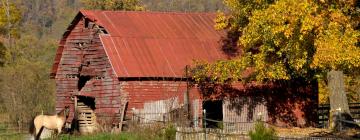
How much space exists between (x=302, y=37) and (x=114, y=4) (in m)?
40.7

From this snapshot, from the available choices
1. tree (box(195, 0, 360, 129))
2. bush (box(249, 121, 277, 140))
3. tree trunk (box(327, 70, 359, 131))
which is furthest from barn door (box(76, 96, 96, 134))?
bush (box(249, 121, 277, 140))

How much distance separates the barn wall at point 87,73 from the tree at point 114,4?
2557 centimetres

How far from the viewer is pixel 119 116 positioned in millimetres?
31250

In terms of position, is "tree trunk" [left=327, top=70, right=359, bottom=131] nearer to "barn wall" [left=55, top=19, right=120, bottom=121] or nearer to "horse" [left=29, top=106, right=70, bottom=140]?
"barn wall" [left=55, top=19, right=120, bottom=121]

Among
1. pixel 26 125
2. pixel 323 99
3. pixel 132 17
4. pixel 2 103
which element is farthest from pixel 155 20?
pixel 323 99

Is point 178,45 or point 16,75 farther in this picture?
point 16,75

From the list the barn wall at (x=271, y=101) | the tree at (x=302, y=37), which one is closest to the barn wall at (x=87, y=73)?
the barn wall at (x=271, y=101)

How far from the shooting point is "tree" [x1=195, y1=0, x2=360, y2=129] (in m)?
22.6

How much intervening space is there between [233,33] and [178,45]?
10.9 feet

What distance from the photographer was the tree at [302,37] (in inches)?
889

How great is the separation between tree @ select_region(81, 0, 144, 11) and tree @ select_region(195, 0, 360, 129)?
1349 inches

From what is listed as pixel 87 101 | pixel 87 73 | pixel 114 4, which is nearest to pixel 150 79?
pixel 87 73

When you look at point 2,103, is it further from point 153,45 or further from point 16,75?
point 153,45

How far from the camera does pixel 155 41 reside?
111ft
